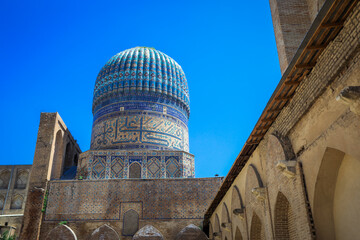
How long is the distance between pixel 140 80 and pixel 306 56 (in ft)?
48.2

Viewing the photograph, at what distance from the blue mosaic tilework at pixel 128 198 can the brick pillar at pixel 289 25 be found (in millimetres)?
8114

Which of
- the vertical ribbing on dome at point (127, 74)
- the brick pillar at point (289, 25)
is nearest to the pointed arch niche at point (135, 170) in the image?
the vertical ribbing on dome at point (127, 74)

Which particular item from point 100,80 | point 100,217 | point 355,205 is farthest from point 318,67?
point 100,80

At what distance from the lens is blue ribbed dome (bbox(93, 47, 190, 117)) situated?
17953 mm

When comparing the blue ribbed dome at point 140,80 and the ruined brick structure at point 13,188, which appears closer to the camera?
the blue ribbed dome at point 140,80

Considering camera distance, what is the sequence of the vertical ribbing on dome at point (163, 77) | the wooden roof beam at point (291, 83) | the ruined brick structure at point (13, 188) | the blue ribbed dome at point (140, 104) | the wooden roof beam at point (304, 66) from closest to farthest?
the wooden roof beam at point (304, 66) → the wooden roof beam at point (291, 83) → the blue ribbed dome at point (140, 104) → the vertical ribbing on dome at point (163, 77) → the ruined brick structure at point (13, 188)

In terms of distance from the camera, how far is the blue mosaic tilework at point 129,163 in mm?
15641

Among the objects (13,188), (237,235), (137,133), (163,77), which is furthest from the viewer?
(13,188)

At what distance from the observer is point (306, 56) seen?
375 cm

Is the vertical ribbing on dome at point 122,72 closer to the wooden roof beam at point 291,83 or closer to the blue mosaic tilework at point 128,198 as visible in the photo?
the blue mosaic tilework at point 128,198

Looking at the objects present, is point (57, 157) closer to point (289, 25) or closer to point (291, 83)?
point (289, 25)

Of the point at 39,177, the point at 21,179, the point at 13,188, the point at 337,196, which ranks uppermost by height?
the point at 21,179

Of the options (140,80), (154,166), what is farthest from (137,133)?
(140,80)

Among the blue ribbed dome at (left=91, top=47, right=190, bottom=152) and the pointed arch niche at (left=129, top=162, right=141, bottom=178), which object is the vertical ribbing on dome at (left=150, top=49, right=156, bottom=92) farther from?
the pointed arch niche at (left=129, top=162, right=141, bottom=178)
